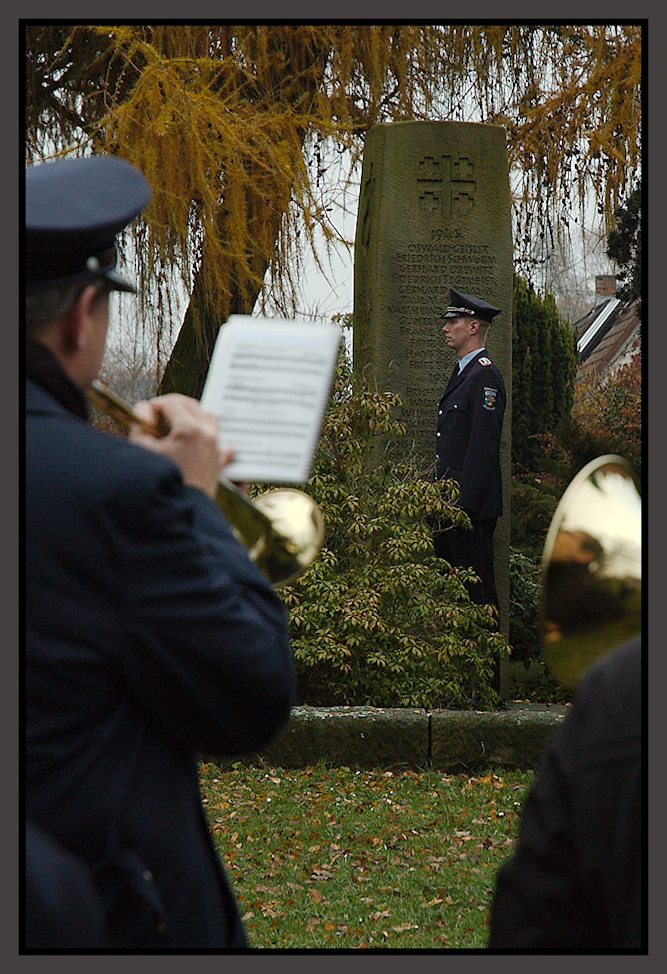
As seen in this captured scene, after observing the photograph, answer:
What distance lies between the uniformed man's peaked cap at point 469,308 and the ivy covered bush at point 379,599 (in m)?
0.65

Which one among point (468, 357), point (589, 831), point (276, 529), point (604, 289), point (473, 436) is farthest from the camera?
point (604, 289)

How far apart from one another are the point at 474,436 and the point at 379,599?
1.13m

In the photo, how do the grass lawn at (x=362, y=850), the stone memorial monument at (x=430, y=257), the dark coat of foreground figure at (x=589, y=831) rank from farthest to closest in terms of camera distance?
1. the stone memorial monument at (x=430, y=257)
2. the grass lawn at (x=362, y=850)
3. the dark coat of foreground figure at (x=589, y=831)

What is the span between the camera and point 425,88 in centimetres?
909

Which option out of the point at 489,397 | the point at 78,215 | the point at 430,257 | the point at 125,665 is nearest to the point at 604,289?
the point at 430,257

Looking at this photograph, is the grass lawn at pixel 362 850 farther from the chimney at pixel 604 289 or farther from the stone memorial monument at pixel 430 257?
the chimney at pixel 604 289

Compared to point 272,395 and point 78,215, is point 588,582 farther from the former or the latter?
point 78,215

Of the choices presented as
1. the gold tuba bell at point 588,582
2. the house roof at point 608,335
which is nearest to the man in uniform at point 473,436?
the gold tuba bell at point 588,582

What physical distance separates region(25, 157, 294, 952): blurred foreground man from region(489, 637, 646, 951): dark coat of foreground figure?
420 mm

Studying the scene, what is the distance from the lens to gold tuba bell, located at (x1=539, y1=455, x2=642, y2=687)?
147 cm

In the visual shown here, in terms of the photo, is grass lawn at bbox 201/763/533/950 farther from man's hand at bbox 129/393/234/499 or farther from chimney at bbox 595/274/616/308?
chimney at bbox 595/274/616/308

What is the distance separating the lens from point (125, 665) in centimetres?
149

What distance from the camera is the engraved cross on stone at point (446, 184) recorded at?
738cm
